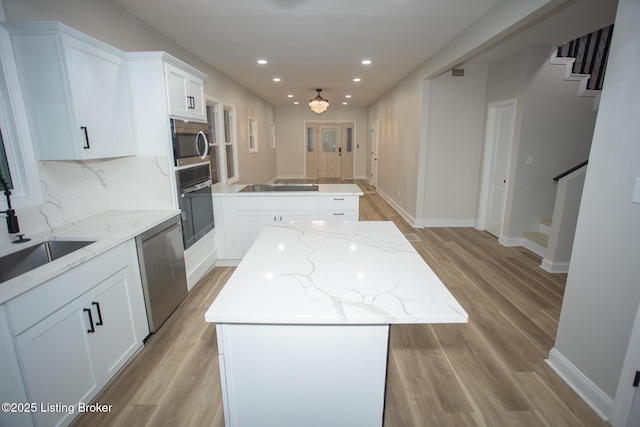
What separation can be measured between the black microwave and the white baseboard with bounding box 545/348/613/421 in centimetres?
323

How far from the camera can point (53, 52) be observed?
1.90 metres

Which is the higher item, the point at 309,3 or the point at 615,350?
the point at 309,3

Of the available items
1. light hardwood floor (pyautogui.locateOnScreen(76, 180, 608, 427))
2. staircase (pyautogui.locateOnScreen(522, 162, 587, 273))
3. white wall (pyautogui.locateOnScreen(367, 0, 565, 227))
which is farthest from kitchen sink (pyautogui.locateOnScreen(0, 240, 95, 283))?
staircase (pyautogui.locateOnScreen(522, 162, 587, 273))

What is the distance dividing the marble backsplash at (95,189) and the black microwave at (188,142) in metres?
0.13

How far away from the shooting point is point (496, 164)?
490 centimetres

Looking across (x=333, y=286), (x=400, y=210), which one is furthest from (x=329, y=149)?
(x=333, y=286)

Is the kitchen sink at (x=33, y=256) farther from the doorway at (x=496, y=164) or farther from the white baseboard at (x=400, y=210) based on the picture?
the doorway at (x=496, y=164)

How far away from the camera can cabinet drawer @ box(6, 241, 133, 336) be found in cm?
137

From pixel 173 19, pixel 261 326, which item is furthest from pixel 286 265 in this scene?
pixel 173 19

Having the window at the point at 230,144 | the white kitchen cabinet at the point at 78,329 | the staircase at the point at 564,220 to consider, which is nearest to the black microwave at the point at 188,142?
the white kitchen cabinet at the point at 78,329

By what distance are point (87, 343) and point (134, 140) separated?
1.63m

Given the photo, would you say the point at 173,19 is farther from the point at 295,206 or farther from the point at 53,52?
the point at 295,206

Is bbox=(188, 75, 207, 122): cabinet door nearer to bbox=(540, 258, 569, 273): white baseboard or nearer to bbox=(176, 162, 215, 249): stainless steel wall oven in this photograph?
bbox=(176, 162, 215, 249): stainless steel wall oven

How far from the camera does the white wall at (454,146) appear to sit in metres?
5.02
